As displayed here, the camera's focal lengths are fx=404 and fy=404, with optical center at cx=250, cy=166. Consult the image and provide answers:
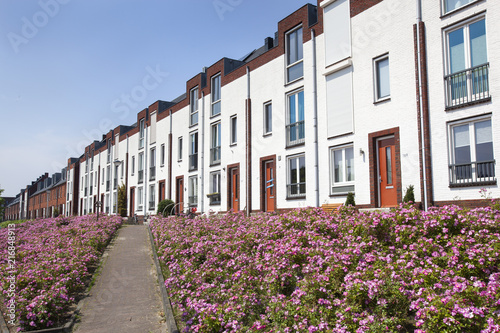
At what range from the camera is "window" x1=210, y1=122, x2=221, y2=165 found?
77.0 feet

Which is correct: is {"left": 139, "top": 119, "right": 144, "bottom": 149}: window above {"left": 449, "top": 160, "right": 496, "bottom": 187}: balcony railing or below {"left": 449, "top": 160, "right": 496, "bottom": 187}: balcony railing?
above

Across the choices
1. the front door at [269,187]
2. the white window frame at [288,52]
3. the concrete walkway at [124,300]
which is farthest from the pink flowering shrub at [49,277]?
the white window frame at [288,52]

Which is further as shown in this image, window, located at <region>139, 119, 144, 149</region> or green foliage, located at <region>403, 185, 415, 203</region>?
window, located at <region>139, 119, 144, 149</region>

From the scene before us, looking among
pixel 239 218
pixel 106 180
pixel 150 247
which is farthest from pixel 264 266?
pixel 106 180

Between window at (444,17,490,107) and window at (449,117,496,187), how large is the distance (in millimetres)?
726

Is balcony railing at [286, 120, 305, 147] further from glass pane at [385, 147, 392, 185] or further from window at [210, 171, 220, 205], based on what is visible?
window at [210, 171, 220, 205]

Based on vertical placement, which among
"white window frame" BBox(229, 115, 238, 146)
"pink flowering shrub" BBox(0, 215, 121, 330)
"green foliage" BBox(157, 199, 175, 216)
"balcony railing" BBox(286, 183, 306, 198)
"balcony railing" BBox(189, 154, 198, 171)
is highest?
"white window frame" BBox(229, 115, 238, 146)

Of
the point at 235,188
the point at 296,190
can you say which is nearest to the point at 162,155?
the point at 235,188

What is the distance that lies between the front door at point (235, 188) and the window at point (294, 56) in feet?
19.5

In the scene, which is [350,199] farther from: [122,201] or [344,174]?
[122,201]

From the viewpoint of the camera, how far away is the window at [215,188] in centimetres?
2302

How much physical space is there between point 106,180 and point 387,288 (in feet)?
140

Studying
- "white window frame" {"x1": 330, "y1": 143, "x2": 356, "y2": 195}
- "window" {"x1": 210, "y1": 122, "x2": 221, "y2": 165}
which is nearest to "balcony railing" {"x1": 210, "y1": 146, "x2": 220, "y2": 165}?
"window" {"x1": 210, "y1": 122, "x2": 221, "y2": 165}

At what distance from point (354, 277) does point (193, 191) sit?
67.4ft
